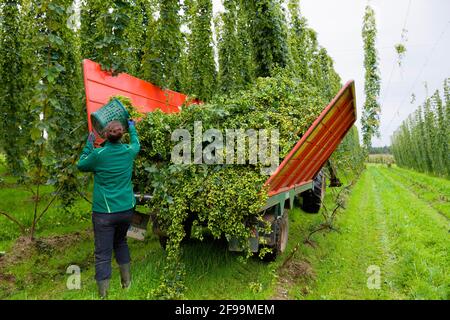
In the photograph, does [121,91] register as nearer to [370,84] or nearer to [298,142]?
[298,142]

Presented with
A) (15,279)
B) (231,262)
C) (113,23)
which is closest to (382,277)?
(231,262)

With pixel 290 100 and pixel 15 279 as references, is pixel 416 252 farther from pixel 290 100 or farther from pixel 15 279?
pixel 15 279

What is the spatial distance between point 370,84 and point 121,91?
13.0 m

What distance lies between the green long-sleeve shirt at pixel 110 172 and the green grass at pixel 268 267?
88cm

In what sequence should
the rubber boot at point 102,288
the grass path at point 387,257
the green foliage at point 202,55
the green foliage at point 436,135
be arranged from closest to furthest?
the rubber boot at point 102,288 < the grass path at point 387,257 < the green foliage at point 202,55 < the green foliage at point 436,135

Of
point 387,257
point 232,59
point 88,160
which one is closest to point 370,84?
point 232,59

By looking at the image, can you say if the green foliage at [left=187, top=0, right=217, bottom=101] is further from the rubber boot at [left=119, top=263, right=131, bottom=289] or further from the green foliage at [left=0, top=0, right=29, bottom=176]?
the rubber boot at [left=119, top=263, right=131, bottom=289]

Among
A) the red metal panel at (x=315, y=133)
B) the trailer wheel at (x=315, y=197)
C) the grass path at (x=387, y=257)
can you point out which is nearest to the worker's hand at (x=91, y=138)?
the red metal panel at (x=315, y=133)

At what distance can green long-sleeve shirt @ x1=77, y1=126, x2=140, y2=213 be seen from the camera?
388 centimetres

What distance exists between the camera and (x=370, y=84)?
51.0 feet

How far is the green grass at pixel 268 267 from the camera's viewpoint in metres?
4.31

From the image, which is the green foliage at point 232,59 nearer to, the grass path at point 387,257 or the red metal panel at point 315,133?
the grass path at point 387,257

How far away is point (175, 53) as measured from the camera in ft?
23.3

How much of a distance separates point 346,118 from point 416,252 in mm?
2372
